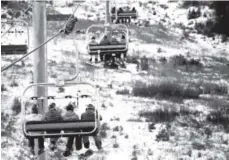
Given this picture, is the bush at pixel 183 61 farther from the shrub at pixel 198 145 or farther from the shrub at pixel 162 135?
the shrub at pixel 198 145

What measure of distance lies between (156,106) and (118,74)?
3.21 metres

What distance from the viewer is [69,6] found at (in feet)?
83.6

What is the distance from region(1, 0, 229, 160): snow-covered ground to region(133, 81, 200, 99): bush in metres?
0.32

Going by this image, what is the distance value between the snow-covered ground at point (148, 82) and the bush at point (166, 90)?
0.32 meters

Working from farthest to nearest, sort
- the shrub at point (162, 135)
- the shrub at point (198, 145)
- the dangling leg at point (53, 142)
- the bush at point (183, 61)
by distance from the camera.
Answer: the bush at point (183, 61)
the shrub at point (162, 135)
the shrub at point (198, 145)
the dangling leg at point (53, 142)

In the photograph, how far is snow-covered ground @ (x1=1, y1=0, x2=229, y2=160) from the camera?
1297 cm

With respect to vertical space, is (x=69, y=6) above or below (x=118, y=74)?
above

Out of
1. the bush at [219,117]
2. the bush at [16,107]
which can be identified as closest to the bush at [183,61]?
the bush at [219,117]

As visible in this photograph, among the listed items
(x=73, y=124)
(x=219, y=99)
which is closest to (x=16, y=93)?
(x=219, y=99)

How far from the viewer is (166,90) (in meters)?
16.9

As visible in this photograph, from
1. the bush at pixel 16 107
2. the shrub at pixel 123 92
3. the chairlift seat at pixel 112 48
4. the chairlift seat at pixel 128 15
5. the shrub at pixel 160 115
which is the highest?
the chairlift seat at pixel 128 15

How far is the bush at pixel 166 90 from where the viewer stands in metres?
16.7

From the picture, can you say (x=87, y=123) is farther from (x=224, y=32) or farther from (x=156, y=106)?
(x=224, y=32)

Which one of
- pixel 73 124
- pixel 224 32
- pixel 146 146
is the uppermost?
pixel 224 32
